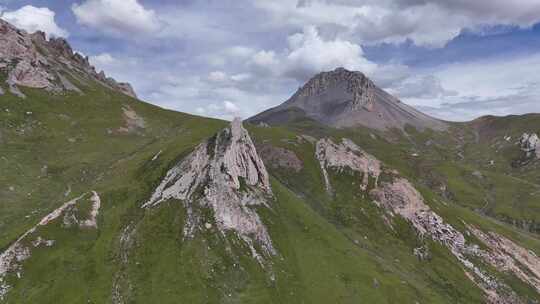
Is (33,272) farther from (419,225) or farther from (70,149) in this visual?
(419,225)

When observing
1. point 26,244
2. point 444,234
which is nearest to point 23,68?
point 26,244

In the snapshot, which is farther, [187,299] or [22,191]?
[22,191]

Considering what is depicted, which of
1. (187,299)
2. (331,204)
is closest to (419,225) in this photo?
(331,204)

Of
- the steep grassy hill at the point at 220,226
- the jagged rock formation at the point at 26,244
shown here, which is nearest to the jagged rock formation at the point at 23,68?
the steep grassy hill at the point at 220,226

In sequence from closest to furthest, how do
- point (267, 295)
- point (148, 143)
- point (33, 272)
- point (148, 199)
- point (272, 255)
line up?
point (33, 272) → point (267, 295) → point (272, 255) → point (148, 199) → point (148, 143)

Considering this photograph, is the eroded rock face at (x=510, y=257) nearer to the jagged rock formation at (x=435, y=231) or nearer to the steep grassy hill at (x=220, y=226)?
the jagged rock formation at (x=435, y=231)

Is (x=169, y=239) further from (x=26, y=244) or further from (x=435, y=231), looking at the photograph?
(x=435, y=231)

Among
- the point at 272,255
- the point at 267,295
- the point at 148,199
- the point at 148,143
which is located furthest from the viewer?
the point at 148,143
